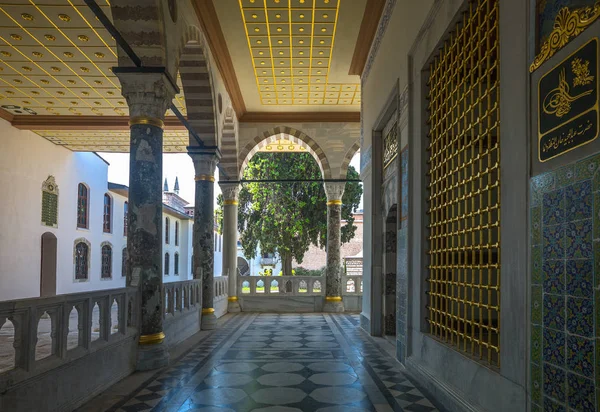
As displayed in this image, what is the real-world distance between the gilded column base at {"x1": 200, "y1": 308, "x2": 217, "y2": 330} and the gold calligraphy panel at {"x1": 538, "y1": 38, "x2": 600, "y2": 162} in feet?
26.4

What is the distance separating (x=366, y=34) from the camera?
927 cm

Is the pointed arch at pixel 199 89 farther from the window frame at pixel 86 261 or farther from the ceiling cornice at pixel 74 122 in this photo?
the window frame at pixel 86 261

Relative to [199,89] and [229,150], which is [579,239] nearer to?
[199,89]

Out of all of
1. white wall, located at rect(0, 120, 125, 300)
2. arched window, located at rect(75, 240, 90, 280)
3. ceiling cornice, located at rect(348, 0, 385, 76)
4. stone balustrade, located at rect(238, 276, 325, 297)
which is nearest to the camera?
ceiling cornice, located at rect(348, 0, 385, 76)

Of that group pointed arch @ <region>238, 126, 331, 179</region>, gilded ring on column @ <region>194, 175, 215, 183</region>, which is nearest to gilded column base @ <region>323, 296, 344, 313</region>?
pointed arch @ <region>238, 126, 331, 179</region>

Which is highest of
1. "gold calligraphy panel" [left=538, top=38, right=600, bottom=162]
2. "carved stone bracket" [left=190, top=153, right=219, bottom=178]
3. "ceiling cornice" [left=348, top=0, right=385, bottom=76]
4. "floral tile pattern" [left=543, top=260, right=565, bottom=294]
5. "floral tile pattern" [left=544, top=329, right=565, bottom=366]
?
"ceiling cornice" [left=348, top=0, right=385, bottom=76]

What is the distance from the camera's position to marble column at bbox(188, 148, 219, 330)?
33.4ft

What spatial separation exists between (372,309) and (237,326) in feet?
9.29

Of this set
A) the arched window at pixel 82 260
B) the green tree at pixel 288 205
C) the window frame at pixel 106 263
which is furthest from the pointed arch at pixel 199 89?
the window frame at pixel 106 263

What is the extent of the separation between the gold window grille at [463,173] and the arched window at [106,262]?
52.1 ft

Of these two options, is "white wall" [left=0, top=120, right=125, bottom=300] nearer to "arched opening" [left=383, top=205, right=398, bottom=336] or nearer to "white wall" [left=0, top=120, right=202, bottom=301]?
"white wall" [left=0, top=120, right=202, bottom=301]

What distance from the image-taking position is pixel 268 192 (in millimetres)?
19625

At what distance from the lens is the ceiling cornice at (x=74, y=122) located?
13102 millimetres

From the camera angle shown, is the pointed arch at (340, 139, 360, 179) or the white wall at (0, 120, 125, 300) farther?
the pointed arch at (340, 139, 360, 179)
